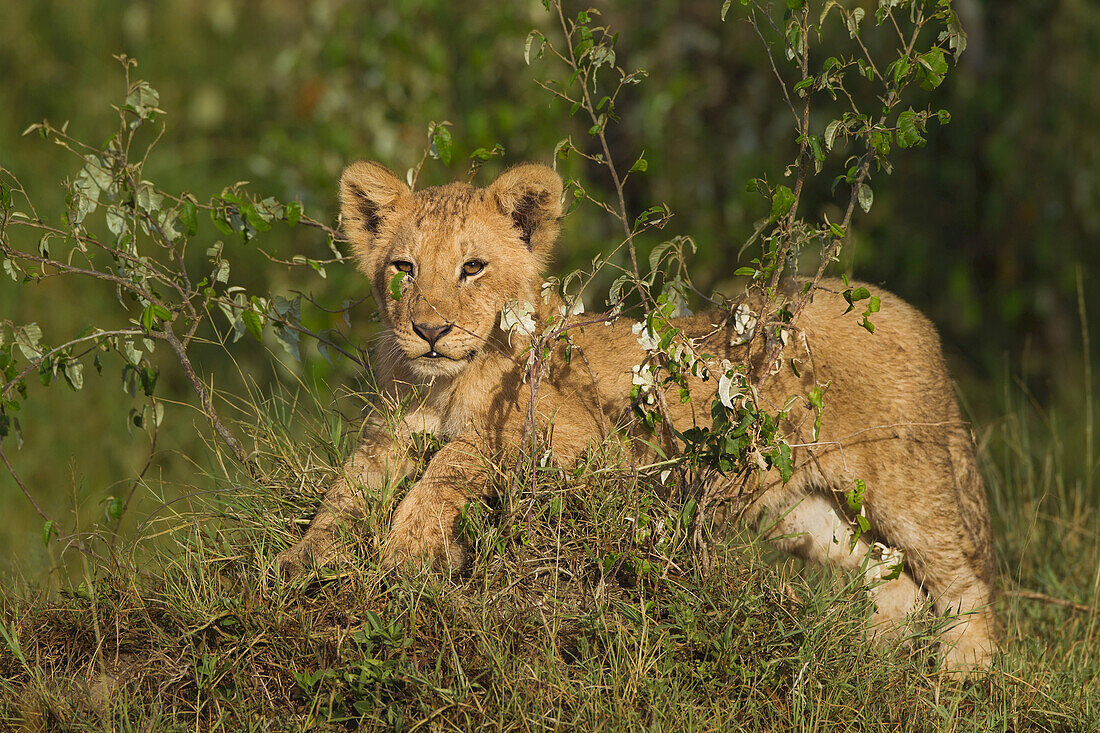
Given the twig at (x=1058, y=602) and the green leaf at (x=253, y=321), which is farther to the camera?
the twig at (x=1058, y=602)

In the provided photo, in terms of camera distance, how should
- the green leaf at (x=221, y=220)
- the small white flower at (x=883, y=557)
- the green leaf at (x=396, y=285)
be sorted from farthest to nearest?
the green leaf at (x=221, y=220), the small white flower at (x=883, y=557), the green leaf at (x=396, y=285)

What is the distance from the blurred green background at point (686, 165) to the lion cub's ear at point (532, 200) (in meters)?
2.24

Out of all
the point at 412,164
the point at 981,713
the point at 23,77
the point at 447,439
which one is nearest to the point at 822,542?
the point at 981,713

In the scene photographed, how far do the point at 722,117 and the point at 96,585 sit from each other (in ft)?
17.9

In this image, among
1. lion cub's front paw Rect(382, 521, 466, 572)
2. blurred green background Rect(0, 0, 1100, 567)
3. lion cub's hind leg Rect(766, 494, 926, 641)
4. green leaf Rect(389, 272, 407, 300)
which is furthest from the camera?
blurred green background Rect(0, 0, 1100, 567)

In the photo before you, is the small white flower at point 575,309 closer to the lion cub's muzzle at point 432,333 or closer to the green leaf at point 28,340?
the lion cub's muzzle at point 432,333

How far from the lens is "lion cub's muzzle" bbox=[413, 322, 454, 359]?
3.25m

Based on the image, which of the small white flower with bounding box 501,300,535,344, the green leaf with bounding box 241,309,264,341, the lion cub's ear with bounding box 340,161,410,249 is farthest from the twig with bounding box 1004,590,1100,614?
the green leaf with bounding box 241,309,264,341

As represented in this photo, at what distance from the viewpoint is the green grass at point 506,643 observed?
266 centimetres

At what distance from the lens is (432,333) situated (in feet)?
10.7

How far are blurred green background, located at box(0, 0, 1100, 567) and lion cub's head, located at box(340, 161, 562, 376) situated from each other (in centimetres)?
200

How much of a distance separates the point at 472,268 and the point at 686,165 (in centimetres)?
404

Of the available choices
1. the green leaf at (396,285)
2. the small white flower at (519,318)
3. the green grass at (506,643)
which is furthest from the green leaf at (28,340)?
the small white flower at (519,318)

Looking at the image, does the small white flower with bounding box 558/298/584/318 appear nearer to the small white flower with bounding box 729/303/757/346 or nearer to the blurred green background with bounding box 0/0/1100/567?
the small white flower with bounding box 729/303/757/346
